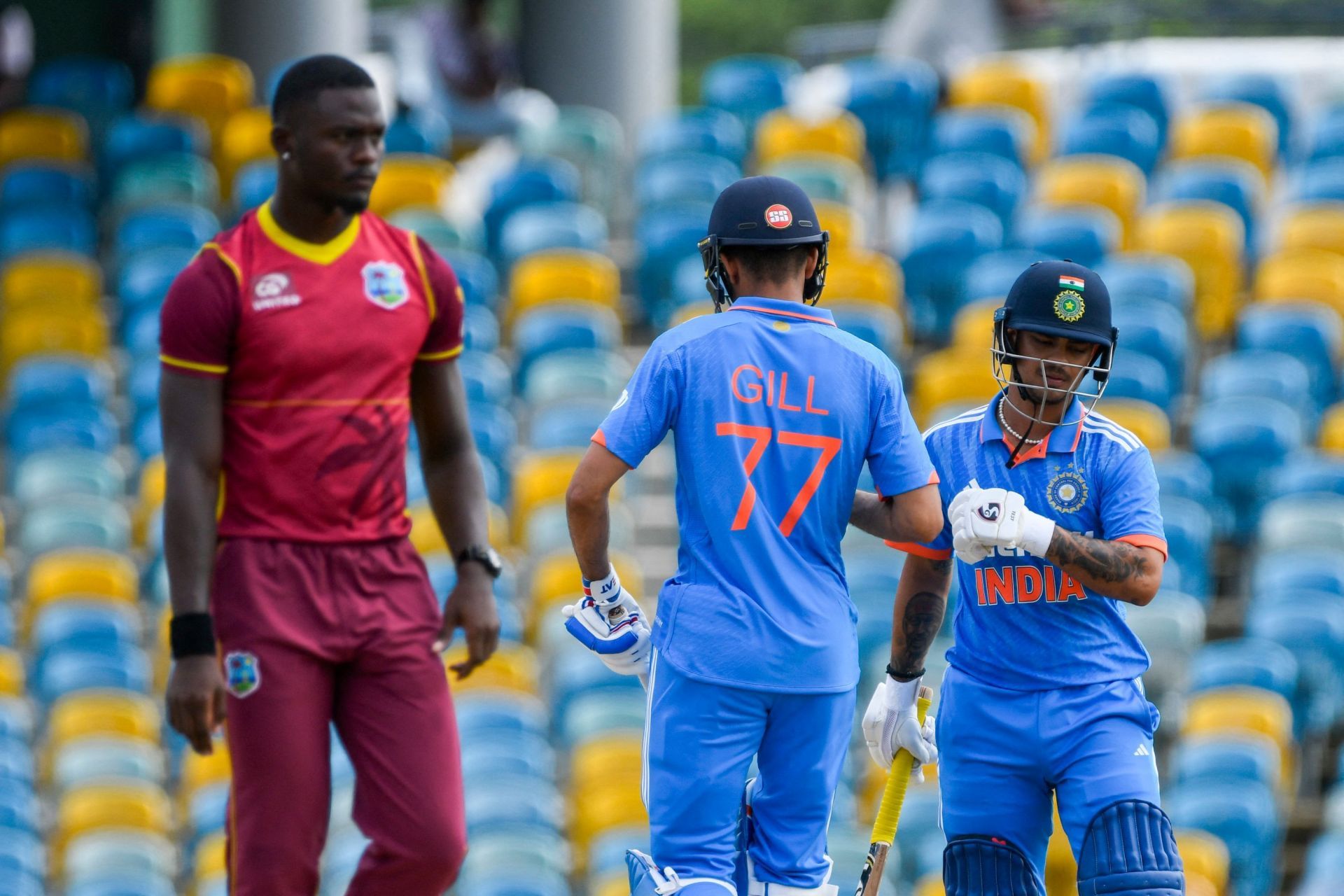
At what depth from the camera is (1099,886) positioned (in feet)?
13.2

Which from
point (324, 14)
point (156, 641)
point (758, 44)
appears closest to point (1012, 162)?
point (324, 14)

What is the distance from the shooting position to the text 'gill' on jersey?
4414mm

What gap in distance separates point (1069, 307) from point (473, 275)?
23.4 feet

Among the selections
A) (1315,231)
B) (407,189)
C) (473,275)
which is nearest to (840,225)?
(473,275)

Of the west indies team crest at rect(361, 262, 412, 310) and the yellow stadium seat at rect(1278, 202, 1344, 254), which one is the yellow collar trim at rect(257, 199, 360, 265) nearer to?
the west indies team crest at rect(361, 262, 412, 310)

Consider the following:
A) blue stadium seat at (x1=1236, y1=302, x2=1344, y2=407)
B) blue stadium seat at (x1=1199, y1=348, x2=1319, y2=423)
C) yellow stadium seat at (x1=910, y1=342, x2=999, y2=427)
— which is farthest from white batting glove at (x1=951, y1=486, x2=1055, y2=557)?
blue stadium seat at (x1=1236, y1=302, x2=1344, y2=407)

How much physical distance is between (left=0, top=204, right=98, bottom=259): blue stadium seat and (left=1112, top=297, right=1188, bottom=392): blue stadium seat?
5.84m

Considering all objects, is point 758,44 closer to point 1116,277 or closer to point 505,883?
point 1116,277

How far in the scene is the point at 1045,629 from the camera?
420 cm

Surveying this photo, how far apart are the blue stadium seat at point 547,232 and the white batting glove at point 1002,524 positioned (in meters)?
A: 7.76

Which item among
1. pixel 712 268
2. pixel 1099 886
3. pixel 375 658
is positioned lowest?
pixel 1099 886

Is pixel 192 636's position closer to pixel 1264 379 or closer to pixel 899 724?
pixel 899 724

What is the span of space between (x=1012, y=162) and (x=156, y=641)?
20.2 feet

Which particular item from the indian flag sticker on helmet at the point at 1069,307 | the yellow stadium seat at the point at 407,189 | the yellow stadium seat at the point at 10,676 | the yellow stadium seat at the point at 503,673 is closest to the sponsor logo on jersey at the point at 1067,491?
the indian flag sticker on helmet at the point at 1069,307
